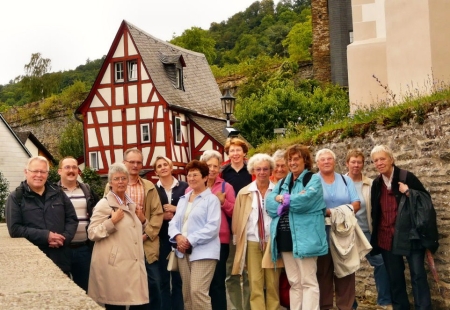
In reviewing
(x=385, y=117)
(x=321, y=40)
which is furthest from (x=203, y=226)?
(x=321, y=40)

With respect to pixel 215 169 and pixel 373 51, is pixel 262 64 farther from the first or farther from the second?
pixel 215 169

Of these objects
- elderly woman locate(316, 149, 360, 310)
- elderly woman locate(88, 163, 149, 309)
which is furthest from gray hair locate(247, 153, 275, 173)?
elderly woman locate(88, 163, 149, 309)

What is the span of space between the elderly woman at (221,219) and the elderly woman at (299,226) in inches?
25.0

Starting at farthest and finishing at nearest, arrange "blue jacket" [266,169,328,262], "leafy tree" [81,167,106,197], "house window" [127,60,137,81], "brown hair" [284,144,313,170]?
1. "house window" [127,60,137,81]
2. "leafy tree" [81,167,106,197]
3. "brown hair" [284,144,313,170]
4. "blue jacket" [266,169,328,262]

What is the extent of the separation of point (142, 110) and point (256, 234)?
2702cm

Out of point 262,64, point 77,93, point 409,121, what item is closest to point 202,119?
point 262,64

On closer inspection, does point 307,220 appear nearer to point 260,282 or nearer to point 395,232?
point 260,282

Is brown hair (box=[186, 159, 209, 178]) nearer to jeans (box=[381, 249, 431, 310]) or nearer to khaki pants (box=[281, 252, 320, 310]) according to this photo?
khaki pants (box=[281, 252, 320, 310])

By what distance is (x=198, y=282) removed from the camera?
24.2 feet

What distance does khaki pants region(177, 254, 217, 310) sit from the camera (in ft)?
24.2

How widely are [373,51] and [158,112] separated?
74.1 ft

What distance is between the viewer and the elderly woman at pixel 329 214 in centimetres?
764

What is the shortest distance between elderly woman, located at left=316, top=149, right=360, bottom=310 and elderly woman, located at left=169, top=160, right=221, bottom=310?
39.5 inches

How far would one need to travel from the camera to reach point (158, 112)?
34062 mm
